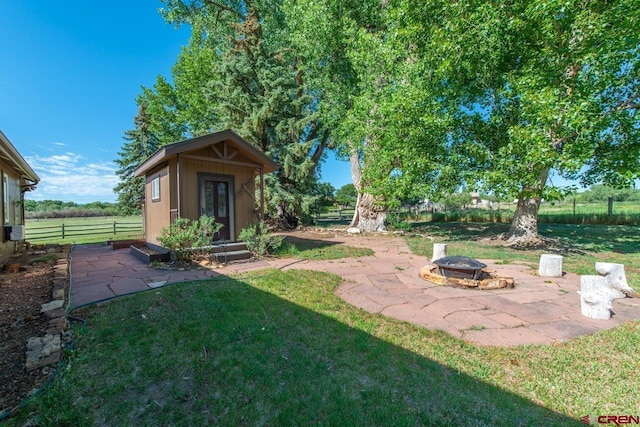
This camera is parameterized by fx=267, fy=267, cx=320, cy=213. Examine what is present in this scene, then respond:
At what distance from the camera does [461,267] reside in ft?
14.3

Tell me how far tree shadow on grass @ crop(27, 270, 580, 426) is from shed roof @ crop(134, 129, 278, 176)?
144 inches

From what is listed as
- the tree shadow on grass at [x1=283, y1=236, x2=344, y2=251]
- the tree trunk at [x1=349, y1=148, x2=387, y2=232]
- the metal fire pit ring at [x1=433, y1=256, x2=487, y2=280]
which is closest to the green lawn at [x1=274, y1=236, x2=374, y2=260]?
the tree shadow on grass at [x1=283, y1=236, x2=344, y2=251]

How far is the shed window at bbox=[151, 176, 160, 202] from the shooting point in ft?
23.6

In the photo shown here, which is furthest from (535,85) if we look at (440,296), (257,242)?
(257,242)

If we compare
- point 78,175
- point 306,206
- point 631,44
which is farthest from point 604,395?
point 78,175

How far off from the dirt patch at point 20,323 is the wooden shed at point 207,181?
2428 mm

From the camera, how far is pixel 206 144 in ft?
20.4

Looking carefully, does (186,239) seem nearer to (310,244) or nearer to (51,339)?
(51,339)

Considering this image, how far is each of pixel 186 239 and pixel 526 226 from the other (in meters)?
10.1

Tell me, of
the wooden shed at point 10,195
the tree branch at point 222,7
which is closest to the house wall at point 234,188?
the wooden shed at point 10,195

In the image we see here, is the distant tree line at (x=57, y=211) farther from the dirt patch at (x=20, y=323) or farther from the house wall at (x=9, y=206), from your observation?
the dirt patch at (x=20, y=323)

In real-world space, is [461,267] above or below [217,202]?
below

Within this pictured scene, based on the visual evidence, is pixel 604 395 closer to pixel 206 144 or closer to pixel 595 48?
pixel 206 144

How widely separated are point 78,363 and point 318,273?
341 cm
